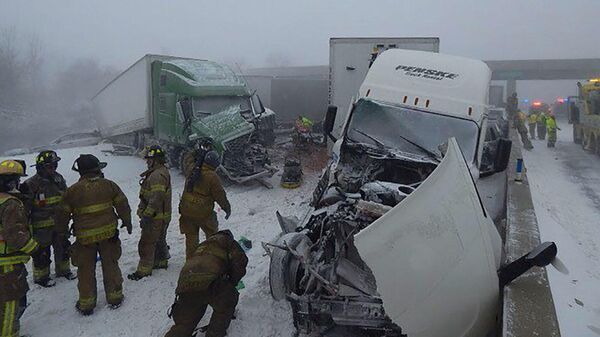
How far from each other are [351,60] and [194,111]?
13.5ft

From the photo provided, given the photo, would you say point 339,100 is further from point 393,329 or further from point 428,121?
point 393,329

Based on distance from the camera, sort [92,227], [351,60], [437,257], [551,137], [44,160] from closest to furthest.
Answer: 1. [437,257]
2. [92,227]
3. [44,160]
4. [351,60]
5. [551,137]

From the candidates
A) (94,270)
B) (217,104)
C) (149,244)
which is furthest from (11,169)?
(217,104)

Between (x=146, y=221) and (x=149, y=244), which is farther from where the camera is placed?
(x=149, y=244)

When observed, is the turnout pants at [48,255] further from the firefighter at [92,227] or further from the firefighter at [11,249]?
the firefighter at [11,249]

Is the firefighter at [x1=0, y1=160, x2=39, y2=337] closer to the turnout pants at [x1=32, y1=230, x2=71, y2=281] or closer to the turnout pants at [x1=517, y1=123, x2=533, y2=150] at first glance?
the turnout pants at [x1=32, y1=230, x2=71, y2=281]

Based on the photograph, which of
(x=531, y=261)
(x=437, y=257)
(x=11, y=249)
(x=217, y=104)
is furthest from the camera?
(x=217, y=104)

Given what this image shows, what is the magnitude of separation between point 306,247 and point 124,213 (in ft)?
7.16

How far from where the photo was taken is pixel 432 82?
664 cm

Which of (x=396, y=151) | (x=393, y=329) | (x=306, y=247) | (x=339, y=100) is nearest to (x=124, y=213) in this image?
(x=306, y=247)

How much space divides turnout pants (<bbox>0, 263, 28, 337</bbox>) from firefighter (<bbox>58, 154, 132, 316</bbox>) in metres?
0.64

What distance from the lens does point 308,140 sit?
44.5 feet

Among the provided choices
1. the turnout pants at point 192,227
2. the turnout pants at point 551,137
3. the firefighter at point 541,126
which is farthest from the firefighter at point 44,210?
the firefighter at point 541,126

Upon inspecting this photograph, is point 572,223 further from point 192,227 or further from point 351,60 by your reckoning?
point 192,227
